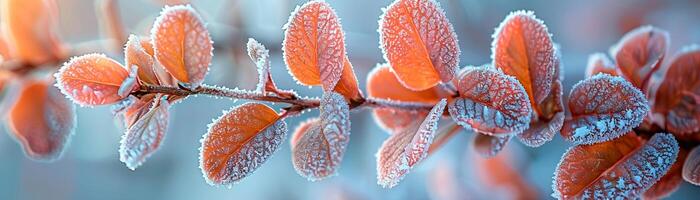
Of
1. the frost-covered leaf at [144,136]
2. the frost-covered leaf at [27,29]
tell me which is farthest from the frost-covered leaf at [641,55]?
the frost-covered leaf at [27,29]

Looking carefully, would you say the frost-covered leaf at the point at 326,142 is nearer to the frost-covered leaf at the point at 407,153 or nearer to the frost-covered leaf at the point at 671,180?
the frost-covered leaf at the point at 407,153

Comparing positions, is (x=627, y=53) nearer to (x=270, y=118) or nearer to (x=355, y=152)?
(x=270, y=118)

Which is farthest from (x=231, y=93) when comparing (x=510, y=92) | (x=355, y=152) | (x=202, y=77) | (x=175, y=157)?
(x=175, y=157)

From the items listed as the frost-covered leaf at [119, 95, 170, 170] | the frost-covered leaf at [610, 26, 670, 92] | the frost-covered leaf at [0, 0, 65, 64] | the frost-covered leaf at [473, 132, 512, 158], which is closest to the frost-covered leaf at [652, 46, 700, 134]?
the frost-covered leaf at [610, 26, 670, 92]

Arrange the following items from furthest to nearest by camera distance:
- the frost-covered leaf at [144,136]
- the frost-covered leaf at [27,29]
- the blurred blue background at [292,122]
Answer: the blurred blue background at [292,122]
the frost-covered leaf at [27,29]
the frost-covered leaf at [144,136]

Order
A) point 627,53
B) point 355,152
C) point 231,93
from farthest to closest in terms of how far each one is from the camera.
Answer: point 355,152 < point 627,53 < point 231,93

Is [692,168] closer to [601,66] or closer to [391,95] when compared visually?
[601,66]
